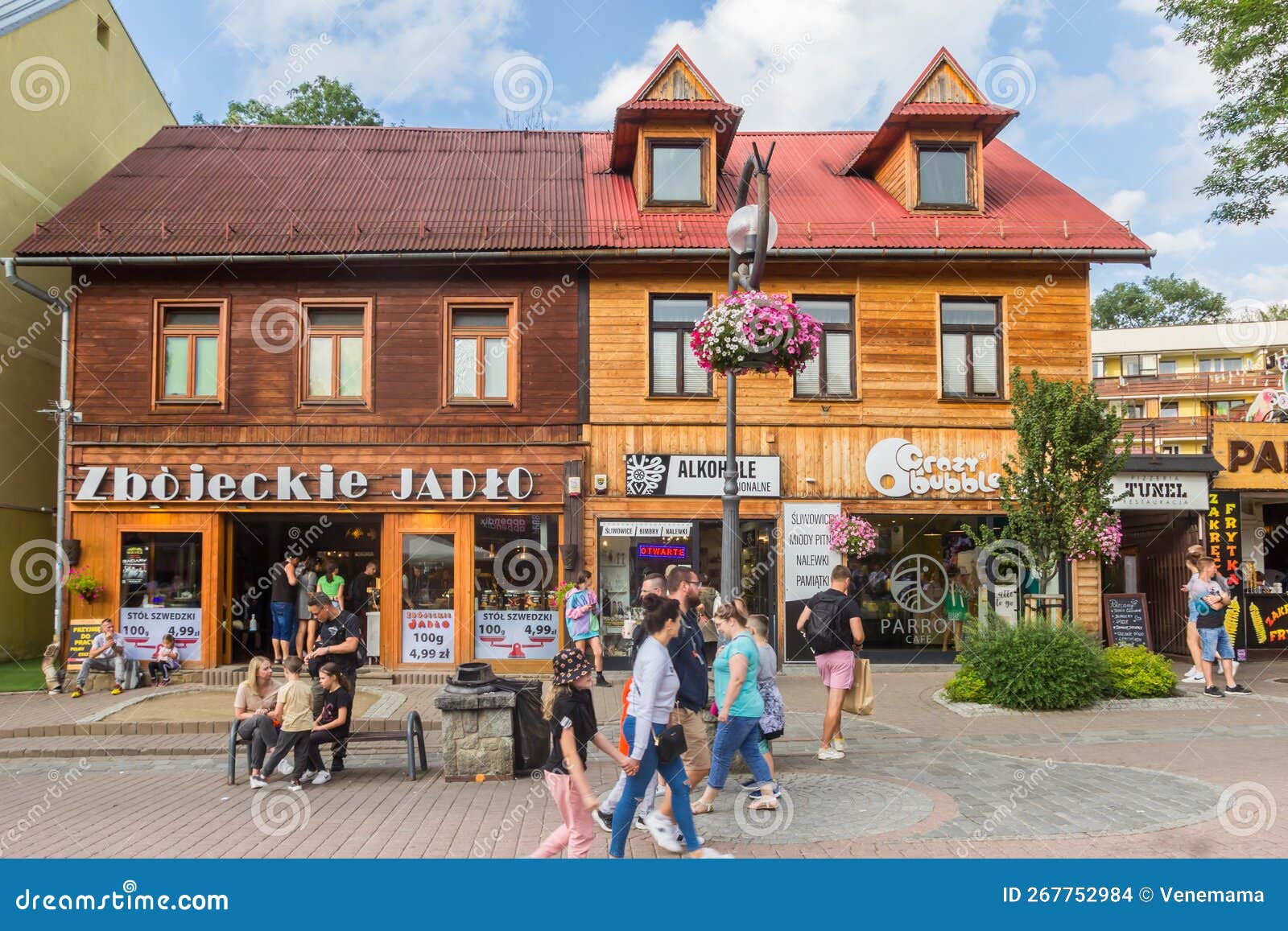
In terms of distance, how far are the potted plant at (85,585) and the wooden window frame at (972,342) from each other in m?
14.3

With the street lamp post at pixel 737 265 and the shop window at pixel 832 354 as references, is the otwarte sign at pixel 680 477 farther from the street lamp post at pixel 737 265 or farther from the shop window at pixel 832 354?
the street lamp post at pixel 737 265

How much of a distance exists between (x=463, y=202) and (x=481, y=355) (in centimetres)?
327

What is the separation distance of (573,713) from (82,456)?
1359 cm

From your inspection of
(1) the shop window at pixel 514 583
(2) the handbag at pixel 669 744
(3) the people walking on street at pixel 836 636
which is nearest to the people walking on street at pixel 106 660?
(1) the shop window at pixel 514 583

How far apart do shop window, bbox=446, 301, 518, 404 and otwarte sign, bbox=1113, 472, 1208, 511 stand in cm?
1094

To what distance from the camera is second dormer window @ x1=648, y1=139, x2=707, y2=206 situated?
18.0 metres

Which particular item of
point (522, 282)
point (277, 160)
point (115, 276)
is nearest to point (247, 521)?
point (115, 276)

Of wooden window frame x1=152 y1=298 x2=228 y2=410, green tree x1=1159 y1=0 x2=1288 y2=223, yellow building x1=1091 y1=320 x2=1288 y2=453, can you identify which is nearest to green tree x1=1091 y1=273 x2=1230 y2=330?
yellow building x1=1091 y1=320 x2=1288 y2=453

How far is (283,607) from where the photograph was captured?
15.9 m

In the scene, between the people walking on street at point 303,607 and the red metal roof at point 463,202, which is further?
the red metal roof at point 463,202

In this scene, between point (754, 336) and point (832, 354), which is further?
point (832, 354)

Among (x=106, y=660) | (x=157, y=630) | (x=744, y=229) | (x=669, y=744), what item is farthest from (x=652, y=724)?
(x=157, y=630)

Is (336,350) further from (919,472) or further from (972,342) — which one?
(972,342)

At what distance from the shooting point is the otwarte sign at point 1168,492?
57.6 feet
